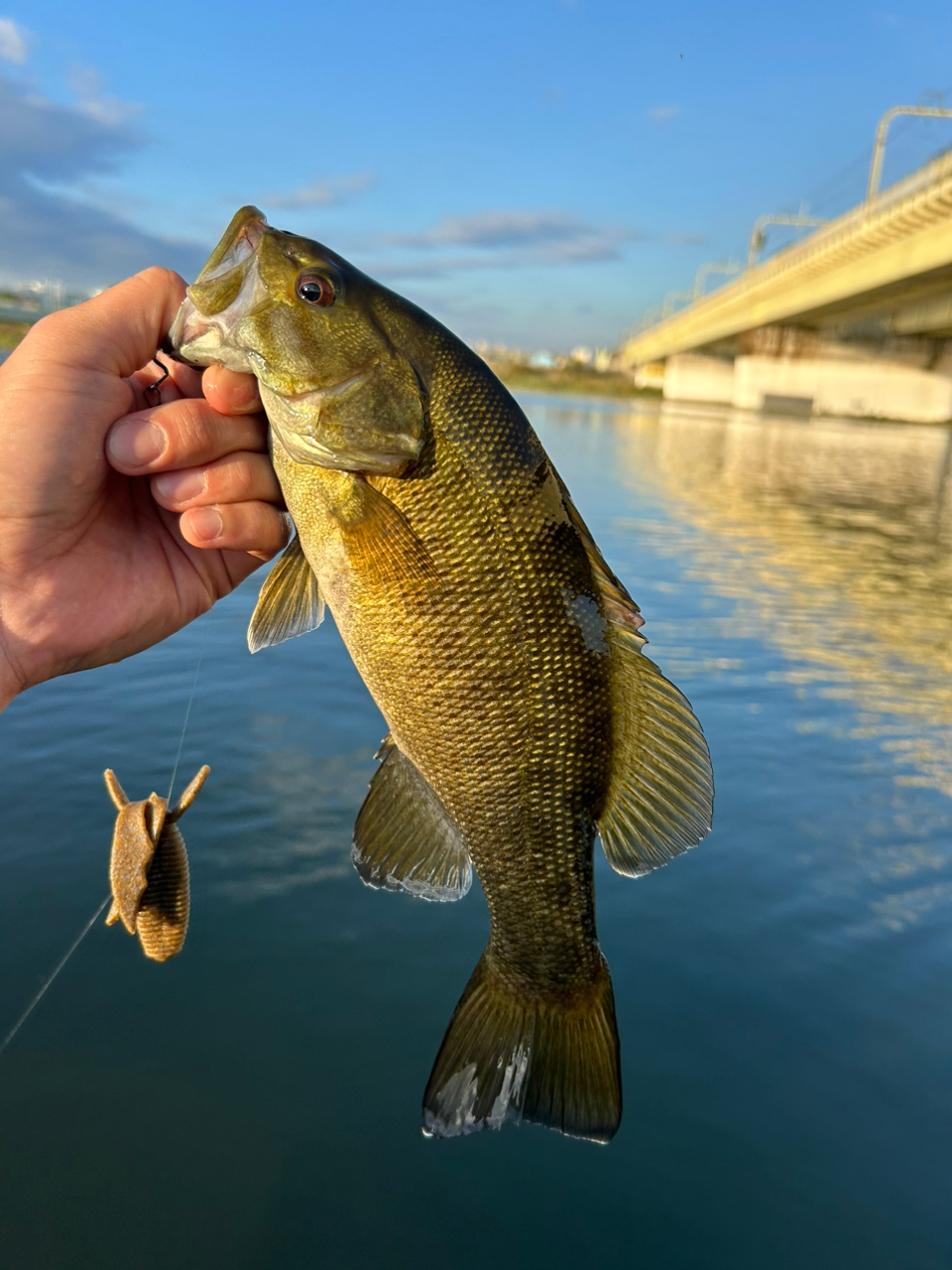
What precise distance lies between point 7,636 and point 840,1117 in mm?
3661

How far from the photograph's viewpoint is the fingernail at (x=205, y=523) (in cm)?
284

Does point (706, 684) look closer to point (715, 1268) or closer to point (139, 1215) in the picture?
point (715, 1268)

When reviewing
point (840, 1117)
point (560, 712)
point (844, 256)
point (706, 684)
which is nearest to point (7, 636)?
point (560, 712)

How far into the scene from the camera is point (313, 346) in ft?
8.07

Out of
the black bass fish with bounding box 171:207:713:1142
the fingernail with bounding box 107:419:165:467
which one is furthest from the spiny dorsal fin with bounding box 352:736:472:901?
the fingernail with bounding box 107:419:165:467

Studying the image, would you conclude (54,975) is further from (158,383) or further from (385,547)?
(385,547)

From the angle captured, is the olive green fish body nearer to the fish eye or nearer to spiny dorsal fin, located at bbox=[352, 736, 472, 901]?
spiny dorsal fin, located at bbox=[352, 736, 472, 901]

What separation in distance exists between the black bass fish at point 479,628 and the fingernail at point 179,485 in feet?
1.10

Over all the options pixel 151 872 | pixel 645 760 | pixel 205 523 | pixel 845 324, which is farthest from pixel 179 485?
pixel 845 324

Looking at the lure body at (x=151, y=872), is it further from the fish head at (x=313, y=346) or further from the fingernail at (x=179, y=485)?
the fish head at (x=313, y=346)

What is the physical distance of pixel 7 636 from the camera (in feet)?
9.68

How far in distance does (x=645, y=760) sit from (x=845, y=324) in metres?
59.3

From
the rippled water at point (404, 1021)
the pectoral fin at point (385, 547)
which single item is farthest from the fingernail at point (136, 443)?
the rippled water at point (404, 1021)

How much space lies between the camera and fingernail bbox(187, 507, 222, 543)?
2.84 metres
